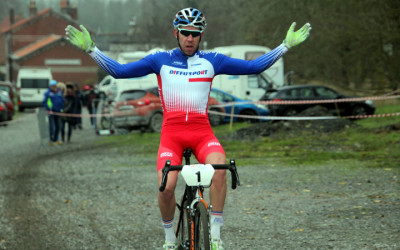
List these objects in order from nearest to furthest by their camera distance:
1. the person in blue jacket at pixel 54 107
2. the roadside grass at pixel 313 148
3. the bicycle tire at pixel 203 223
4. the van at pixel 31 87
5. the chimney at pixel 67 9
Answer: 1. the bicycle tire at pixel 203 223
2. the roadside grass at pixel 313 148
3. the person in blue jacket at pixel 54 107
4. the van at pixel 31 87
5. the chimney at pixel 67 9

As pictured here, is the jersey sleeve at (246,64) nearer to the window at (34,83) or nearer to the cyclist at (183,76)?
the cyclist at (183,76)

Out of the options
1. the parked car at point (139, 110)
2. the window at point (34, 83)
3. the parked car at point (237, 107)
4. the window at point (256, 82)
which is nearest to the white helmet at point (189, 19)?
the parked car at point (139, 110)

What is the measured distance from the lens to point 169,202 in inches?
202

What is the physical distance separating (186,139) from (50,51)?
259 ft

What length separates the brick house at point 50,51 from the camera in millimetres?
81500

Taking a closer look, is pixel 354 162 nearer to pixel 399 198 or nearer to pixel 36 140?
pixel 399 198

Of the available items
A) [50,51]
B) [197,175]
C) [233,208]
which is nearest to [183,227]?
[197,175]

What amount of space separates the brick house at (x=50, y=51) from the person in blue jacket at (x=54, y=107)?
5721cm

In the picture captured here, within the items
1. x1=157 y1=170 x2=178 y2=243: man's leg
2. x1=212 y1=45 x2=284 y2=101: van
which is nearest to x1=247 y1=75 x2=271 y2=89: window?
x1=212 y1=45 x2=284 y2=101: van

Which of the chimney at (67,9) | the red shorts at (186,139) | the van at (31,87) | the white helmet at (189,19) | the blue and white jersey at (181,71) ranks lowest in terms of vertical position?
the van at (31,87)

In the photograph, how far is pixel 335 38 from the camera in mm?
20422

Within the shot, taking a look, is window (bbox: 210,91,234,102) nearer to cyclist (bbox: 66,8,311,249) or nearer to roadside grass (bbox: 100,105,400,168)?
roadside grass (bbox: 100,105,400,168)

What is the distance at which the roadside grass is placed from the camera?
13914 millimetres

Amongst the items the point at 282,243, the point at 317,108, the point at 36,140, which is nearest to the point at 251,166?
the point at 282,243
